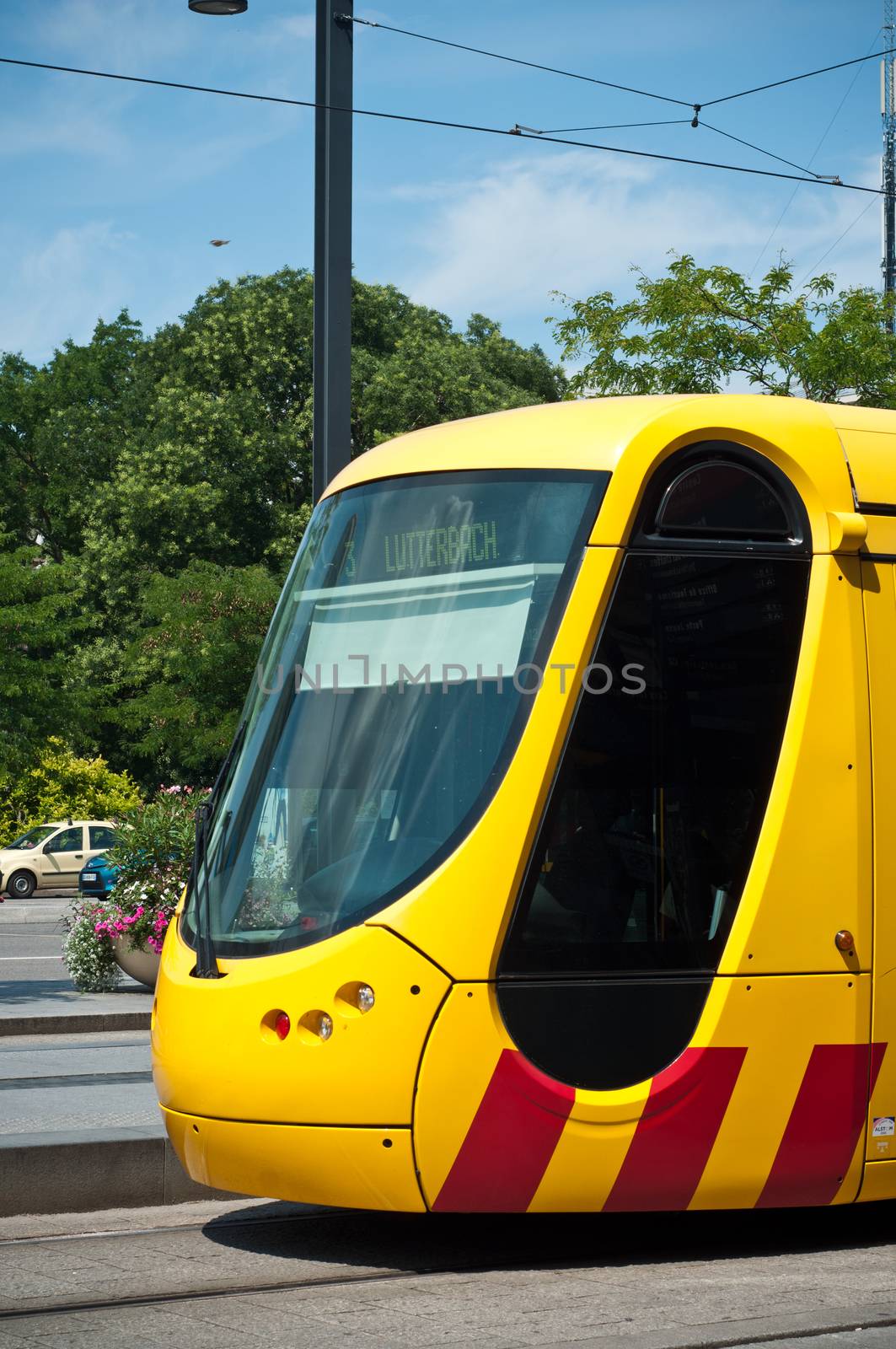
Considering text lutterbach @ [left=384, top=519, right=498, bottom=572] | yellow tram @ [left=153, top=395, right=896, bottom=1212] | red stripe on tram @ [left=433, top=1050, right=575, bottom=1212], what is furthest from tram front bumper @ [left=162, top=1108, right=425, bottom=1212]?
text lutterbach @ [left=384, top=519, right=498, bottom=572]

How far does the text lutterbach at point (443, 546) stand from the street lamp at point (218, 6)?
5.73m

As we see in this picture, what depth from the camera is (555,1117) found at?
5.68 meters

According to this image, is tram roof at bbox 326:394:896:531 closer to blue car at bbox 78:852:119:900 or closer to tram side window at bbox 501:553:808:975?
tram side window at bbox 501:553:808:975

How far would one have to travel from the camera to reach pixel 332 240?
991cm

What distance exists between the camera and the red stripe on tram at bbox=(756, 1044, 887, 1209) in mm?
6012

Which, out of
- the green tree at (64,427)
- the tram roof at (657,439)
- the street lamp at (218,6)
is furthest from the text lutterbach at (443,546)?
the green tree at (64,427)

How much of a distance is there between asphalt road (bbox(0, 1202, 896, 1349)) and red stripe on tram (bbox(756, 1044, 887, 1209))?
0.96ft

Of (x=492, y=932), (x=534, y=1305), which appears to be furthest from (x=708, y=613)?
(x=534, y=1305)

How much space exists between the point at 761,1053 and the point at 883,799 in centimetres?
110

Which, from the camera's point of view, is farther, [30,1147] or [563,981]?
[30,1147]

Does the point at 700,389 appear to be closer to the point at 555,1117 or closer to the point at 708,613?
the point at 708,613

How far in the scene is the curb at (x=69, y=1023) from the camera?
12391 millimetres

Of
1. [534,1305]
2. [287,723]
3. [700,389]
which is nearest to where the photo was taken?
[534,1305]

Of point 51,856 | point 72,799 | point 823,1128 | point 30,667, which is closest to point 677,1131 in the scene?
point 823,1128
